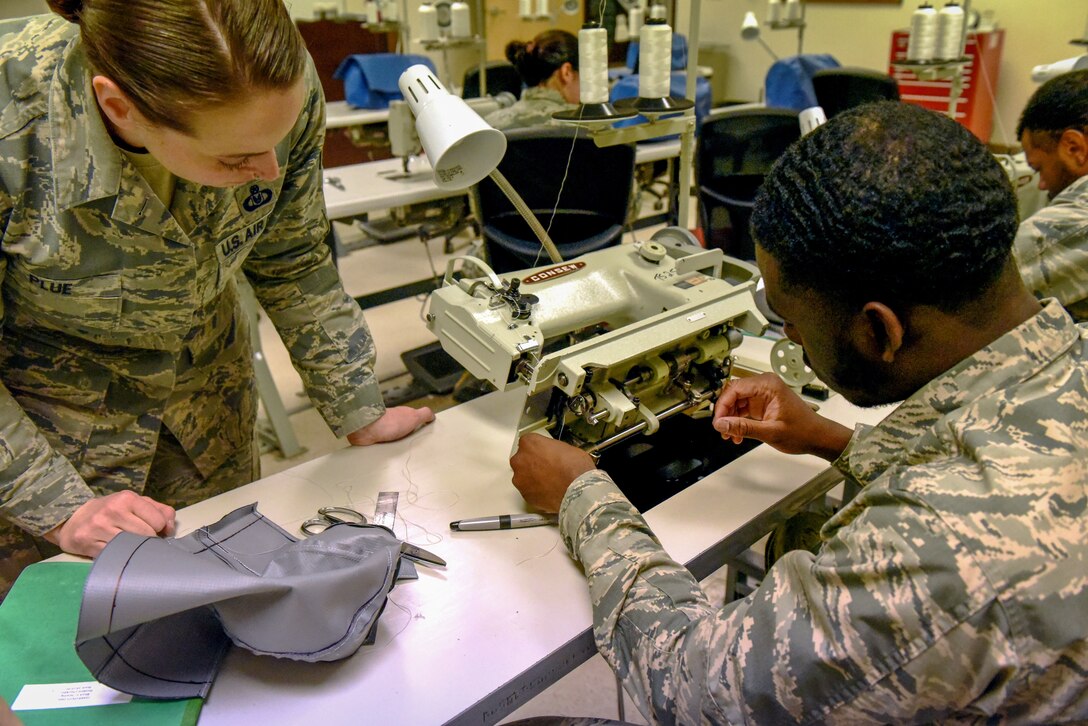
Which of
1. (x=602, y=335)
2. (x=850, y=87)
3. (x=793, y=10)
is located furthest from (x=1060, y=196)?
(x=793, y=10)

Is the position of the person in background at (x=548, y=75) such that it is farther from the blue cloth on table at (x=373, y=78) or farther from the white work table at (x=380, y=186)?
the blue cloth on table at (x=373, y=78)

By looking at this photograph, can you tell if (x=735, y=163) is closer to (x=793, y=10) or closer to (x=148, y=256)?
(x=148, y=256)

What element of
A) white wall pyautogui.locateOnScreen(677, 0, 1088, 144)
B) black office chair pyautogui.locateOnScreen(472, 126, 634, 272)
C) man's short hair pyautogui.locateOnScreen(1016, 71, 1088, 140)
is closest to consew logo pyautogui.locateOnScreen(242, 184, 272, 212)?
black office chair pyautogui.locateOnScreen(472, 126, 634, 272)

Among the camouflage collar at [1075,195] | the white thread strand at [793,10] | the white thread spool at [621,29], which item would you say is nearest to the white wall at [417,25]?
the white thread spool at [621,29]

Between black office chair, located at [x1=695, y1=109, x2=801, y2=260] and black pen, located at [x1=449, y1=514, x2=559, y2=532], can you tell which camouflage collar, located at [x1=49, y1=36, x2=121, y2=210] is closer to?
black pen, located at [x1=449, y1=514, x2=559, y2=532]

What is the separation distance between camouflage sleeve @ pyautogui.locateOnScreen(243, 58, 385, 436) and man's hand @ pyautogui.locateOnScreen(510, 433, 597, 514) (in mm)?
321

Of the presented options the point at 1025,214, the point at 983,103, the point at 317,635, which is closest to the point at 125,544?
the point at 317,635

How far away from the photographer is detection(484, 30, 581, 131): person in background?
293 centimetres

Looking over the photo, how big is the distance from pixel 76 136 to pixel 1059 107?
201 cm

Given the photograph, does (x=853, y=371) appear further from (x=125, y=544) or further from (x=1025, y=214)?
(x=1025, y=214)

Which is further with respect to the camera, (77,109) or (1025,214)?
(1025,214)

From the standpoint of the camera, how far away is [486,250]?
263 cm

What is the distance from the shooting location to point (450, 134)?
3.12 ft

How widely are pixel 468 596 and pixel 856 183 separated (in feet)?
2.12
